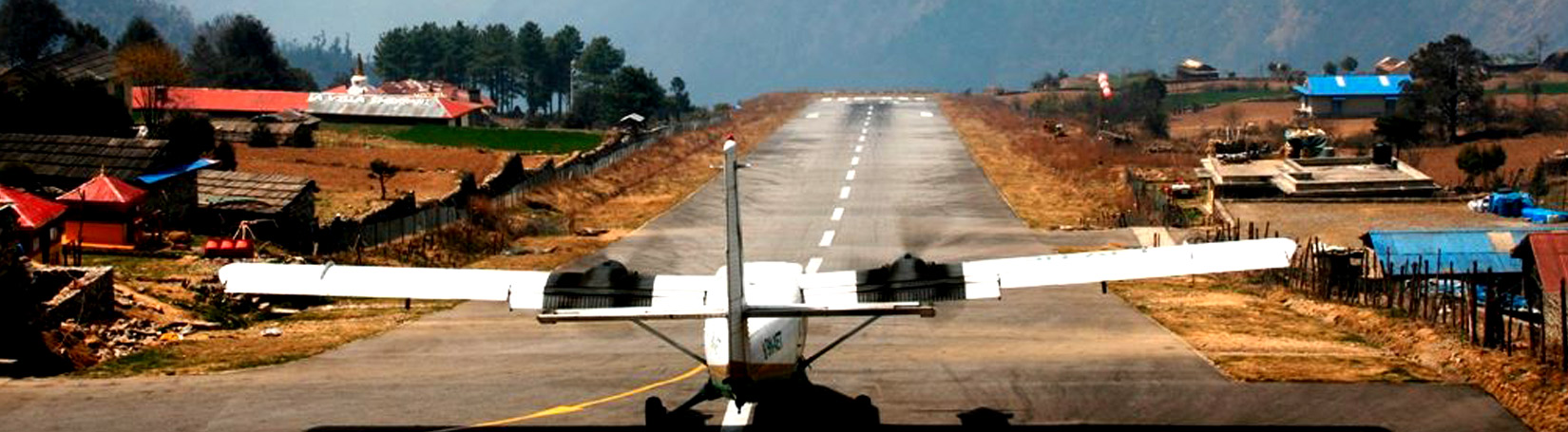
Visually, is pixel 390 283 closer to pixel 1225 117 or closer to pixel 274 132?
pixel 274 132

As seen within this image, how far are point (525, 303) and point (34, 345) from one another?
13.7 m

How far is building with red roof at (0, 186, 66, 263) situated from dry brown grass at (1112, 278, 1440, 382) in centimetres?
3027

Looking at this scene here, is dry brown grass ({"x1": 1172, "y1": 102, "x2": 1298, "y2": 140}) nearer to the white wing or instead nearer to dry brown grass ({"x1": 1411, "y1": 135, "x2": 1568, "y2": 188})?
dry brown grass ({"x1": 1411, "y1": 135, "x2": 1568, "y2": 188})

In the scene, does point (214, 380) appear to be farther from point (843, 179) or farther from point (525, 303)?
point (843, 179)

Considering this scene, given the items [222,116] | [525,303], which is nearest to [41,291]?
[525,303]

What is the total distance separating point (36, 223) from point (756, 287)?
26.1 metres

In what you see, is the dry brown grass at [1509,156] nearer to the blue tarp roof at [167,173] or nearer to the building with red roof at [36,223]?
the blue tarp roof at [167,173]

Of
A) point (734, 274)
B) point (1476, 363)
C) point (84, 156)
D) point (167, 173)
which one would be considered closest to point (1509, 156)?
point (1476, 363)

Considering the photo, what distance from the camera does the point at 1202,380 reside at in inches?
1401

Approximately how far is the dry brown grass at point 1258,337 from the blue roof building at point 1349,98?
122 meters

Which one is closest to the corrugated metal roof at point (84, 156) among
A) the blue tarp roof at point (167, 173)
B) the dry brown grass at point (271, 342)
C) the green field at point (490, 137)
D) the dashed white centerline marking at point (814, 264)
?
the blue tarp roof at point (167, 173)

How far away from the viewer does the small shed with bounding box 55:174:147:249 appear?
5306cm

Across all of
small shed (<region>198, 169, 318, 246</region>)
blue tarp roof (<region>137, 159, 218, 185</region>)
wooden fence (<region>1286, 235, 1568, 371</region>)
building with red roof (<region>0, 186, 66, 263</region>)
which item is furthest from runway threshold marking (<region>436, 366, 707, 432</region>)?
blue tarp roof (<region>137, 159, 218, 185</region>)

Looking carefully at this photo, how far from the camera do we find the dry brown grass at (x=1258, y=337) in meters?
36.2
